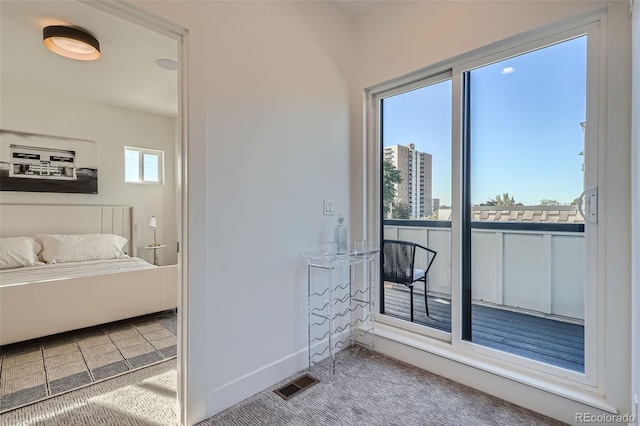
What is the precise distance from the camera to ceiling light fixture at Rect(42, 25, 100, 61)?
2.33 metres

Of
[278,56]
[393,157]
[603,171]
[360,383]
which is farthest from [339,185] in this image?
[603,171]

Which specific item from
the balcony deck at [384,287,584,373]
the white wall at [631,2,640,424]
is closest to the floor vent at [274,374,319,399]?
the balcony deck at [384,287,584,373]

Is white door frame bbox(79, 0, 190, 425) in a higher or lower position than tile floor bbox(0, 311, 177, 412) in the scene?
higher

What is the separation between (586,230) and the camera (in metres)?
1.59

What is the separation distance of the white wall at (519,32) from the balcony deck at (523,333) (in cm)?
15

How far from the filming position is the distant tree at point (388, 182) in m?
2.48

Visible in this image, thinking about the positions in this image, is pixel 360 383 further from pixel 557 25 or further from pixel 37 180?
pixel 37 180

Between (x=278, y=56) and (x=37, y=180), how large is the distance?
3.76 m

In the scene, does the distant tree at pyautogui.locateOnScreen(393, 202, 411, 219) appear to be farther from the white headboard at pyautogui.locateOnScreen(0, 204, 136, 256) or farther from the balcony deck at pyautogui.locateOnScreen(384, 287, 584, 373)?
the white headboard at pyautogui.locateOnScreen(0, 204, 136, 256)

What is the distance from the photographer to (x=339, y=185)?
2.46 meters

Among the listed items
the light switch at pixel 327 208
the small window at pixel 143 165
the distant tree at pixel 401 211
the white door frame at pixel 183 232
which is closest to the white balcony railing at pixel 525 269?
the distant tree at pixel 401 211

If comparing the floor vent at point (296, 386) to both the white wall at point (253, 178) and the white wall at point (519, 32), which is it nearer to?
the white wall at point (253, 178)

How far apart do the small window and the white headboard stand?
0.54 meters

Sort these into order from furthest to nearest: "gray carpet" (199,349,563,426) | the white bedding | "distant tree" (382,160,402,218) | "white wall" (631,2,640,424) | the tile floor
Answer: the white bedding
"distant tree" (382,160,402,218)
the tile floor
"gray carpet" (199,349,563,426)
"white wall" (631,2,640,424)
